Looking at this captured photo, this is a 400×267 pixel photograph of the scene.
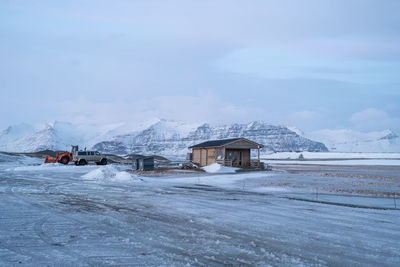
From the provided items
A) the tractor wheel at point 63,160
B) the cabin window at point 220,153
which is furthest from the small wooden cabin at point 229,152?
the tractor wheel at point 63,160

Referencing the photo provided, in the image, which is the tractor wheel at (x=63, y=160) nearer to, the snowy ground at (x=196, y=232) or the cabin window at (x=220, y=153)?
the cabin window at (x=220, y=153)

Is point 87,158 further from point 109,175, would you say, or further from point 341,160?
point 341,160

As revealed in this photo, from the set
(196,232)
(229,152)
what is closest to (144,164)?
(229,152)

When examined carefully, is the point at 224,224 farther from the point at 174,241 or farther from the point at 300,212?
the point at 300,212

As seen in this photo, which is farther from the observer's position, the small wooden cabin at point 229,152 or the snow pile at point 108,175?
the small wooden cabin at point 229,152

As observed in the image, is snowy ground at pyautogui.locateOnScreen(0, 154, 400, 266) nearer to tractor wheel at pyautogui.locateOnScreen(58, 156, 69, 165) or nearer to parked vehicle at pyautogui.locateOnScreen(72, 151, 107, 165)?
parked vehicle at pyautogui.locateOnScreen(72, 151, 107, 165)

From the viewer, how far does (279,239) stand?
7789 mm

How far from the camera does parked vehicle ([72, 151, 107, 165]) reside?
44.7m

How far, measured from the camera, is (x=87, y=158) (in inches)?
1793

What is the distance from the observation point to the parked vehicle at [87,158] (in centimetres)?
4474

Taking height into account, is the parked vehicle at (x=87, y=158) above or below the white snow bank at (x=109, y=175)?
above

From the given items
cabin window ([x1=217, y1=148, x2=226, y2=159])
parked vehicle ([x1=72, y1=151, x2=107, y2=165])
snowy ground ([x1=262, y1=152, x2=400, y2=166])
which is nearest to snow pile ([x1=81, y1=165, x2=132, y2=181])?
cabin window ([x1=217, y1=148, x2=226, y2=159])

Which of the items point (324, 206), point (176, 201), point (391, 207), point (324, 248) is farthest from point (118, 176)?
point (324, 248)

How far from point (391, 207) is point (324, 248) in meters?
7.71
